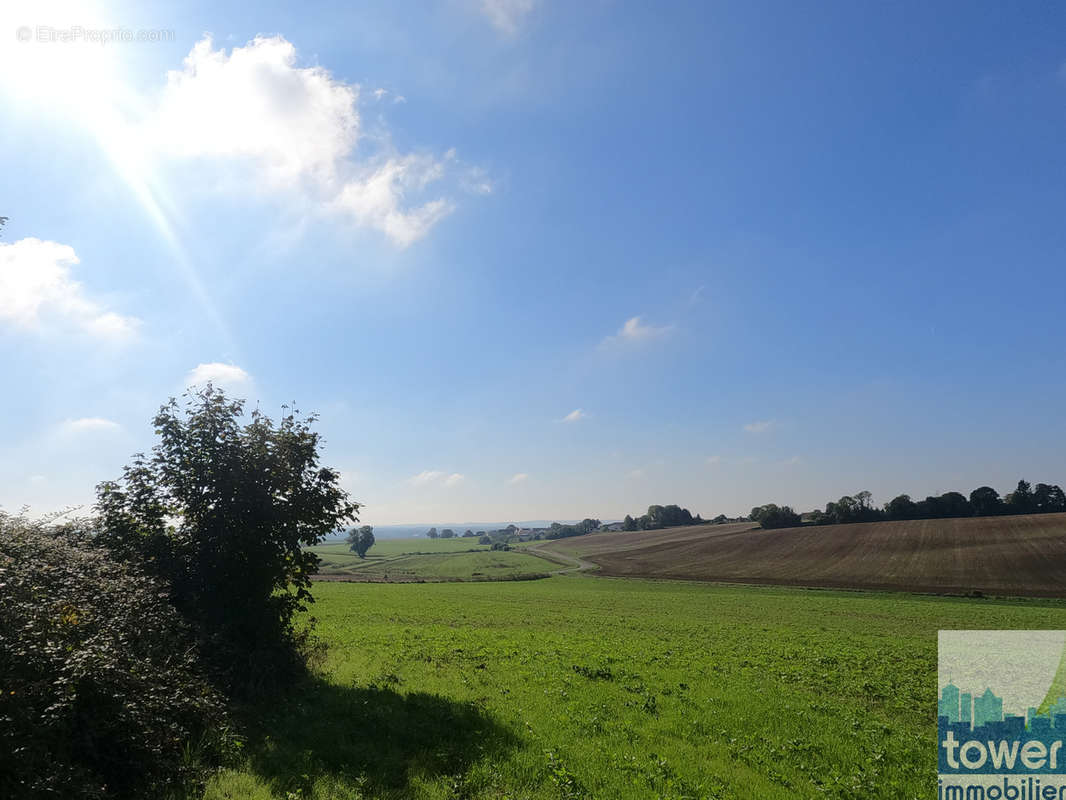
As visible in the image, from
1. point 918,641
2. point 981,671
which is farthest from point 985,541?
point 981,671

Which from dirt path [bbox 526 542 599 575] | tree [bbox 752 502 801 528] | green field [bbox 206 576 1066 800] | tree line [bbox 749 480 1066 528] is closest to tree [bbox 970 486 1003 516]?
tree line [bbox 749 480 1066 528]

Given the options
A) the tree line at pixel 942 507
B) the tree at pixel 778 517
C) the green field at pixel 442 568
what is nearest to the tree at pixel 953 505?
the tree line at pixel 942 507

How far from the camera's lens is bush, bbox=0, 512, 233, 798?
7.41 meters

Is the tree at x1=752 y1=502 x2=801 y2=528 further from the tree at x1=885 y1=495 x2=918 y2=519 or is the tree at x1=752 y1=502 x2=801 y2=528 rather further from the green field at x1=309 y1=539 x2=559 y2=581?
the green field at x1=309 y1=539 x2=559 y2=581

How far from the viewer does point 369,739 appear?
11.1m

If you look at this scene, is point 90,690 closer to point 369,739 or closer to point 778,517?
point 369,739

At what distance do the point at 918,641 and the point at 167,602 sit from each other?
36.8 meters

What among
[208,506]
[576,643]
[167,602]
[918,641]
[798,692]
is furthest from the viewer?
[918,641]

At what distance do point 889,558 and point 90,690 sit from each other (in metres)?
96.3

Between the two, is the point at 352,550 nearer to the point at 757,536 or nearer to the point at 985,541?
the point at 757,536

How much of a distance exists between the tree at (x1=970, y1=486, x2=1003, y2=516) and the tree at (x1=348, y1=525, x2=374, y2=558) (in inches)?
6762

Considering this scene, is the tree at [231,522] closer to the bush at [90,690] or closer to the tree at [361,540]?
the bush at [90,690]

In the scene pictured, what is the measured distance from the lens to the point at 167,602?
13.9 meters

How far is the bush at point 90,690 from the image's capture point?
24.3 ft
